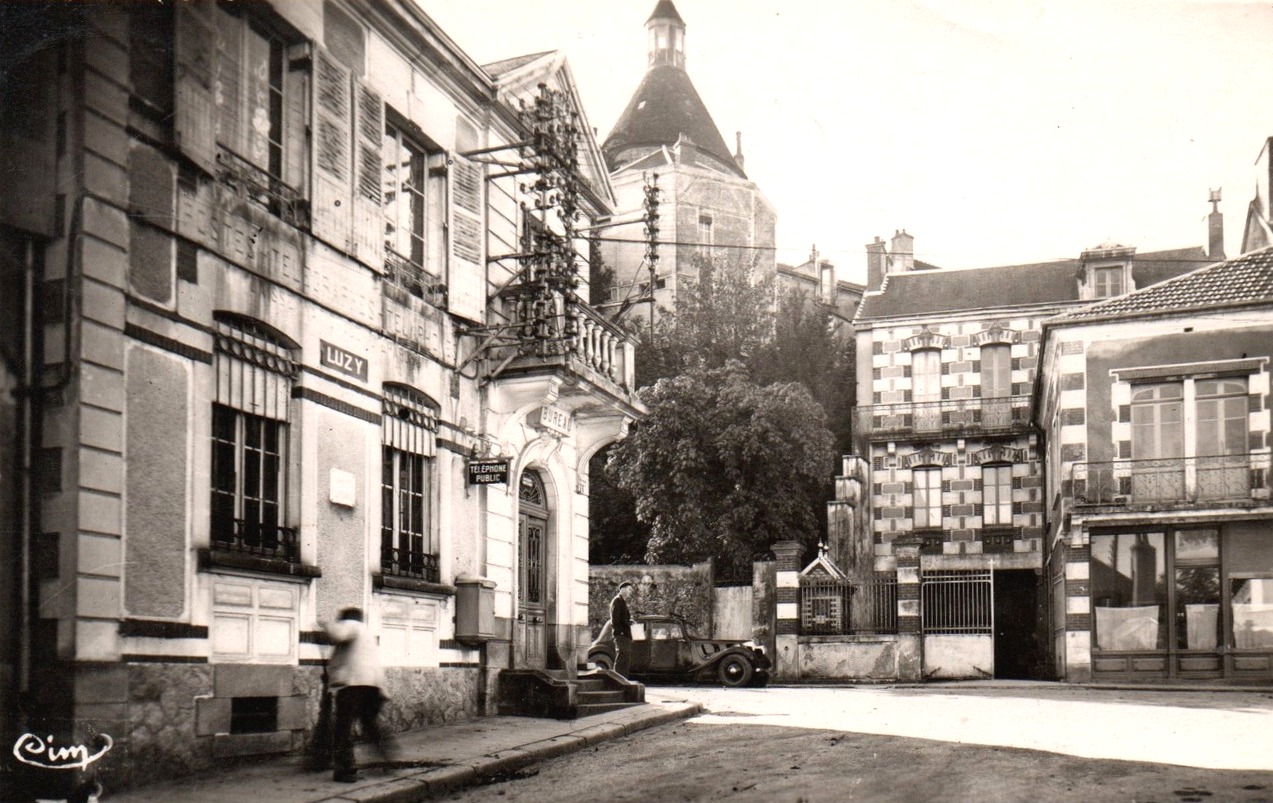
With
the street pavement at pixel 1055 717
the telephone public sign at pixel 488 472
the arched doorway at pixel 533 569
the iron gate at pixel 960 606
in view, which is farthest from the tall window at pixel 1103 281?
the telephone public sign at pixel 488 472

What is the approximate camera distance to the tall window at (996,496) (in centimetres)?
3784

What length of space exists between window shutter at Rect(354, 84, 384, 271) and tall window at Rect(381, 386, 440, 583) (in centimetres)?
152

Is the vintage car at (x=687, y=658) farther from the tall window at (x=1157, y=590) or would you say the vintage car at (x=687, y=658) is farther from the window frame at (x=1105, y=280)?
the window frame at (x=1105, y=280)

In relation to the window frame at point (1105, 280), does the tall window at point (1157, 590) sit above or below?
below

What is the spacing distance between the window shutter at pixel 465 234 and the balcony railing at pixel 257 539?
432 centimetres

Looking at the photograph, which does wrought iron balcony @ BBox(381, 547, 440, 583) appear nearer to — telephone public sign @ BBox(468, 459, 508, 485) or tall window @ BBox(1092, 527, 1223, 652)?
telephone public sign @ BBox(468, 459, 508, 485)

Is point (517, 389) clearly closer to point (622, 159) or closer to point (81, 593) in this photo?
point (81, 593)

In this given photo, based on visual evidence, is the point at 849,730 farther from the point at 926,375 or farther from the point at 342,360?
the point at 926,375

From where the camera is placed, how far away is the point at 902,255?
154 feet

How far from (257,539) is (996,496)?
2956 cm

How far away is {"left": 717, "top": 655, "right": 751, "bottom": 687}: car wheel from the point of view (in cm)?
2461

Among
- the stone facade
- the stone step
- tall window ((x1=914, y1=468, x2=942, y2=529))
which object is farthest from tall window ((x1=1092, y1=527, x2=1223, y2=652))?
the stone step

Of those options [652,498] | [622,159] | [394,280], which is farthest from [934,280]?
[394,280]
